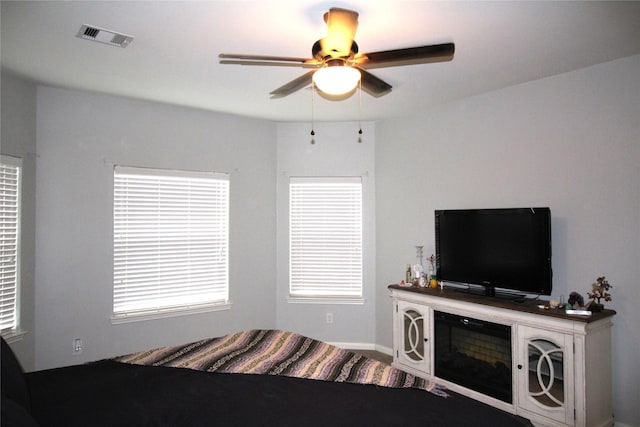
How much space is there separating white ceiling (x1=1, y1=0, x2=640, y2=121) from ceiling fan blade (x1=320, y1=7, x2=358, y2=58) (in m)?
0.26

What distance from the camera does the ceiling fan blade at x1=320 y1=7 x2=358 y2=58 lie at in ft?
6.27

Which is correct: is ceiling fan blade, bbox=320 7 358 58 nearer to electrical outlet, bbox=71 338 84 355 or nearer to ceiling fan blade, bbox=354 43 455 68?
ceiling fan blade, bbox=354 43 455 68

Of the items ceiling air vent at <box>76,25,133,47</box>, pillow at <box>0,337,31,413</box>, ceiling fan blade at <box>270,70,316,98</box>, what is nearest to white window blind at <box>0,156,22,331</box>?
ceiling air vent at <box>76,25,133,47</box>

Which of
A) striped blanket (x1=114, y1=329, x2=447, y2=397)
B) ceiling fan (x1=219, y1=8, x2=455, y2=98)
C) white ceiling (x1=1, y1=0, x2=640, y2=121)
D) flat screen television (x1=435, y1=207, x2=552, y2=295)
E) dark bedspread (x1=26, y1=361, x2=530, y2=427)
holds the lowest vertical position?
dark bedspread (x1=26, y1=361, x2=530, y2=427)

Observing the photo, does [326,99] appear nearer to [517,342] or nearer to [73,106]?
[73,106]

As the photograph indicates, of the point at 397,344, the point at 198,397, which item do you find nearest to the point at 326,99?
the point at 397,344

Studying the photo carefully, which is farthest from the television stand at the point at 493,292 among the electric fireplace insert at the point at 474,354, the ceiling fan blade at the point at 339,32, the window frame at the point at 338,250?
the ceiling fan blade at the point at 339,32

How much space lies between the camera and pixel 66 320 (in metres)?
3.73

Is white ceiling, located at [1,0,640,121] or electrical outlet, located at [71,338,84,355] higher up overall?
white ceiling, located at [1,0,640,121]

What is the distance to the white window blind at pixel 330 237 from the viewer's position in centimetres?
489

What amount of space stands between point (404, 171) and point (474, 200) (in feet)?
3.03

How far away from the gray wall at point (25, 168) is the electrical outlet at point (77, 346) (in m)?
0.31

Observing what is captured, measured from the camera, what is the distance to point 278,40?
104 inches

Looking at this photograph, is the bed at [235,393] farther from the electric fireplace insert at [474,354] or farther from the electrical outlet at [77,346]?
the electrical outlet at [77,346]
